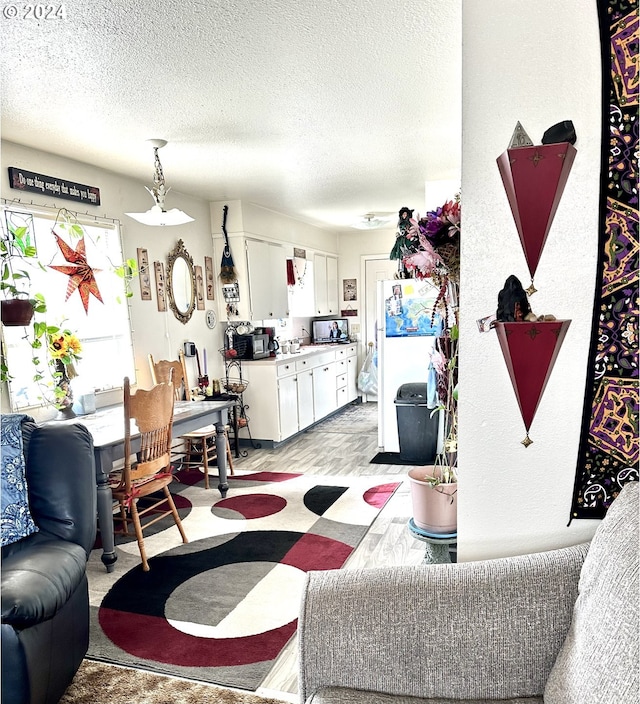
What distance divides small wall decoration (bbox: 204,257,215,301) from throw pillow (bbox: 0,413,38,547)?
10.3ft

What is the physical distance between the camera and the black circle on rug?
2.09 metres

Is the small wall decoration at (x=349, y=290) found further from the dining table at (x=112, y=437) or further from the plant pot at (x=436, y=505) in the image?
the plant pot at (x=436, y=505)

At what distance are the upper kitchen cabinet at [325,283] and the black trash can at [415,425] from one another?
276cm

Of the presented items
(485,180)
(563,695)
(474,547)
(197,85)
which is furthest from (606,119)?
(197,85)

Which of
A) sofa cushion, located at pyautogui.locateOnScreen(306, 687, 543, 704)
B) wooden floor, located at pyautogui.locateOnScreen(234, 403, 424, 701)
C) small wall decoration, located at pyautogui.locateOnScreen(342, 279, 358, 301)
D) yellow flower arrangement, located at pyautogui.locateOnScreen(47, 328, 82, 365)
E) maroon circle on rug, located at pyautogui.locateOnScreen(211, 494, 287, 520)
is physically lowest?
wooden floor, located at pyautogui.locateOnScreen(234, 403, 424, 701)

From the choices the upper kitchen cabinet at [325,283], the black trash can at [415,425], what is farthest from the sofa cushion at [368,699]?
the upper kitchen cabinet at [325,283]

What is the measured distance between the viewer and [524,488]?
4.83 feet

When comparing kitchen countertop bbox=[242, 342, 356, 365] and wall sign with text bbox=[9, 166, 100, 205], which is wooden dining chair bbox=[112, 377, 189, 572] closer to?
wall sign with text bbox=[9, 166, 100, 205]

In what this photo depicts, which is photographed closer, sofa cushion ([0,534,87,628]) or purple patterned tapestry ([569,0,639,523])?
purple patterned tapestry ([569,0,639,523])

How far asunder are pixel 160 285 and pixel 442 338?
316cm

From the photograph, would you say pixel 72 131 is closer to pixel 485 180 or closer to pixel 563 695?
pixel 485 180

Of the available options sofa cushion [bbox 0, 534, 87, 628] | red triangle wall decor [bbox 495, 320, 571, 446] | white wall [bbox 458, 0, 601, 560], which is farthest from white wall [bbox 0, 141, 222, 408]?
red triangle wall decor [bbox 495, 320, 571, 446]

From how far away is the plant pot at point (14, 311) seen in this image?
2523mm

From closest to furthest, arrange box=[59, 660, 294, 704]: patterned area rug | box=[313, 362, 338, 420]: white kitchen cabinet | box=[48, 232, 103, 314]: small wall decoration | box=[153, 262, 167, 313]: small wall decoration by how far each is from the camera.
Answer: box=[59, 660, 294, 704]: patterned area rug, box=[48, 232, 103, 314]: small wall decoration, box=[153, 262, 167, 313]: small wall decoration, box=[313, 362, 338, 420]: white kitchen cabinet
